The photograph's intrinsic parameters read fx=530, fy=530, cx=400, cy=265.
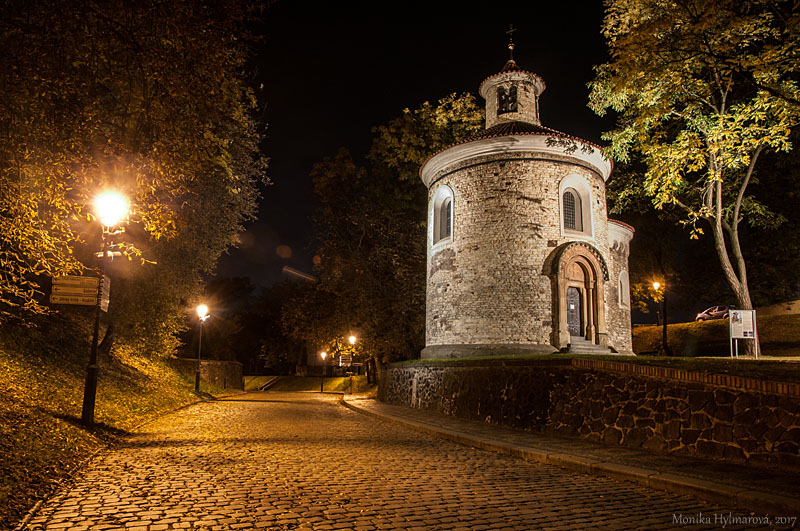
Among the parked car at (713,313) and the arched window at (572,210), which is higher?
the arched window at (572,210)

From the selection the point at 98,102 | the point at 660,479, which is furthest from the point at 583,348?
the point at 98,102

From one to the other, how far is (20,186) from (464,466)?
22.7 feet

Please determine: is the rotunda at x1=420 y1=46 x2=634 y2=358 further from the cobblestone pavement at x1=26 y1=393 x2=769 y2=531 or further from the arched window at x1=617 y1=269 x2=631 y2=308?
the cobblestone pavement at x1=26 y1=393 x2=769 y2=531

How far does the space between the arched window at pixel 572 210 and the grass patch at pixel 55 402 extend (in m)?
15.0

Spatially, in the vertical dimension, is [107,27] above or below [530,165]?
below

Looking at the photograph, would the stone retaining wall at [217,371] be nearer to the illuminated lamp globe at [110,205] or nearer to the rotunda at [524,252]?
the rotunda at [524,252]

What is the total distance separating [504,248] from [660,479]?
12648 millimetres

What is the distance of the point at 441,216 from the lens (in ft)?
70.8

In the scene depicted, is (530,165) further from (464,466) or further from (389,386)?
(464,466)

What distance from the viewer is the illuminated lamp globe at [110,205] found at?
8648 millimetres

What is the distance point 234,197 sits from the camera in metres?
17.8

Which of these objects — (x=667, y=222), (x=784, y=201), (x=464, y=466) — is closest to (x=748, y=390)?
(x=464, y=466)

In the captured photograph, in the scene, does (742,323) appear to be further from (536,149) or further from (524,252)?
(536,149)

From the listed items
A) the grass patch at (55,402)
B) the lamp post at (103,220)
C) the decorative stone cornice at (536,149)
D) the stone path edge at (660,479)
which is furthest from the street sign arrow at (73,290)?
the decorative stone cornice at (536,149)
